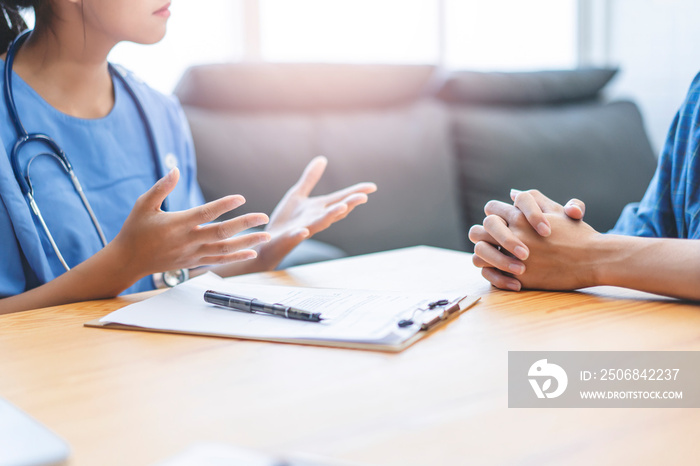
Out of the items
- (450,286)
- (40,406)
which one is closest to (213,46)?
(450,286)

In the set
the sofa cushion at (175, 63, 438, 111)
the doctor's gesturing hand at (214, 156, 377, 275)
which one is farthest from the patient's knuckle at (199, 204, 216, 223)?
the sofa cushion at (175, 63, 438, 111)

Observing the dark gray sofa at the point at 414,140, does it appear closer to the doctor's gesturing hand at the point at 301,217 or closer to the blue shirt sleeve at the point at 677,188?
the doctor's gesturing hand at the point at 301,217

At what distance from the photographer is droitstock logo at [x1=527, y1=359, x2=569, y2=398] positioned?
0.46 meters

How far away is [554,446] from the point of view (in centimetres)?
38

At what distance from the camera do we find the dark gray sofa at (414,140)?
1900 millimetres

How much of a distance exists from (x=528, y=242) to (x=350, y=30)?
6.55ft

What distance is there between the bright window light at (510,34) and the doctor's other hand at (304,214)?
1.88 meters

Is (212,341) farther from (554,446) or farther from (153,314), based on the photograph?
(554,446)

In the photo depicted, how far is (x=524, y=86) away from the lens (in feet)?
7.53

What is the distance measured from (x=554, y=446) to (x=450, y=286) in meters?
0.44

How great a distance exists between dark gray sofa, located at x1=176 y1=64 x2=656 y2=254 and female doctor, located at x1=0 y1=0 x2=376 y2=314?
2.12 feet

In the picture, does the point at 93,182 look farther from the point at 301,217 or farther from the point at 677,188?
the point at 677,188

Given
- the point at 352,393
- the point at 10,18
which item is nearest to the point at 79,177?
the point at 10,18

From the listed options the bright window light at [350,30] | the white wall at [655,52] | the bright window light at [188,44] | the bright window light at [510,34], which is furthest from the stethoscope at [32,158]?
the white wall at [655,52]
